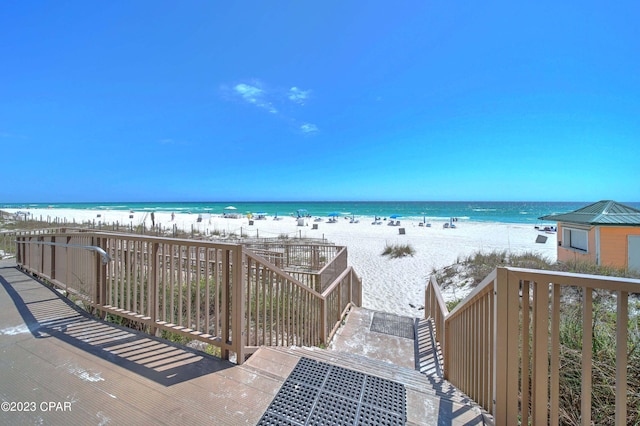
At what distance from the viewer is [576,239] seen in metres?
10.2

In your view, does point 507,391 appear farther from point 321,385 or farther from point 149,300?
point 149,300

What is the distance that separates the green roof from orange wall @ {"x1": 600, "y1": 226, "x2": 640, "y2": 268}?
257mm

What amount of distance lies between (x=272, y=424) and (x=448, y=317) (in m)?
2.75

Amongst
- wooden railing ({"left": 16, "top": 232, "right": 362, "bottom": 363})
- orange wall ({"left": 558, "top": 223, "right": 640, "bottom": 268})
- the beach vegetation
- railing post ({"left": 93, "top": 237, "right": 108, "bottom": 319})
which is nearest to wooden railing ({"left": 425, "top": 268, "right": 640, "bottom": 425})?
wooden railing ({"left": 16, "top": 232, "right": 362, "bottom": 363})

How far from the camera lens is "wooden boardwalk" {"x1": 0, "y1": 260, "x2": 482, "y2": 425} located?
2061 mm

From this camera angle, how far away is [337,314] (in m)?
6.47

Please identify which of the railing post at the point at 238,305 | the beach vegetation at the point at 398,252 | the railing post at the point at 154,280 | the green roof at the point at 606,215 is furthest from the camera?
the beach vegetation at the point at 398,252

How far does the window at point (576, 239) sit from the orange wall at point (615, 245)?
0.54m

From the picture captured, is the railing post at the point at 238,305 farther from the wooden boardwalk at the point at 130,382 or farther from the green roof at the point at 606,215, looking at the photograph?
the green roof at the point at 606,215

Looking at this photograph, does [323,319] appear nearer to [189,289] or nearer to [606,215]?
[189,289]

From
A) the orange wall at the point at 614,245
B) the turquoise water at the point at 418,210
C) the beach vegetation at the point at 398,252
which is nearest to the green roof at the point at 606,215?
the orange wall at the point at 614,245

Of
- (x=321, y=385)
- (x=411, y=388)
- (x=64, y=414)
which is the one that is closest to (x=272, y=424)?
(x=321, y=385)

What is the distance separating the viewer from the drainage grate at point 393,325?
6.11 meters

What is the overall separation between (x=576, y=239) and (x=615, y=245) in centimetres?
134
